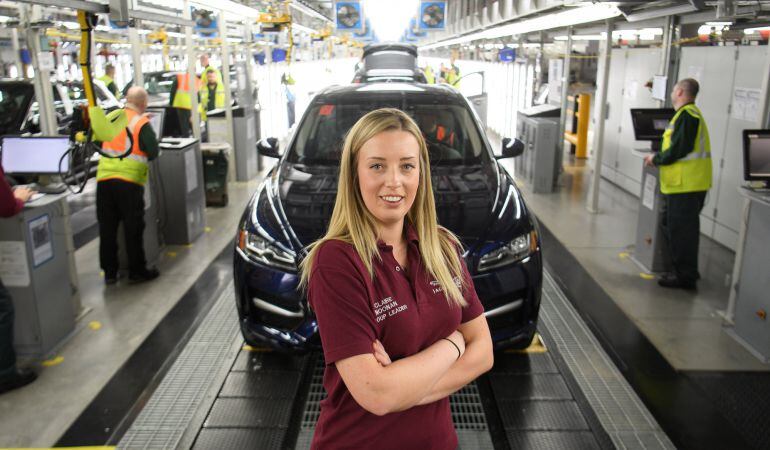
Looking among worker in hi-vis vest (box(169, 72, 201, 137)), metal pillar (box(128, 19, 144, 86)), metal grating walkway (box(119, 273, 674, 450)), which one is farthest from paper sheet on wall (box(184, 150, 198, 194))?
metal grating walkway (box(119, 273, 674, 450))

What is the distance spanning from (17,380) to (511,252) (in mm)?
3082

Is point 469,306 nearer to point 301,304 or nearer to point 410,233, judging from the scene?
point 410,233

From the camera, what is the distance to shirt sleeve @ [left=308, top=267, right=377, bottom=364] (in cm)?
139

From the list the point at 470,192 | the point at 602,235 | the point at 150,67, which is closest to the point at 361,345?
the point at 470,192

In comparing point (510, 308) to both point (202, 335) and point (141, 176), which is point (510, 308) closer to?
point (202, 335)

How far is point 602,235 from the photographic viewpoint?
7184mm

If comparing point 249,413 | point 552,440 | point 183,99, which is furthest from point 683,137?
point 183,99

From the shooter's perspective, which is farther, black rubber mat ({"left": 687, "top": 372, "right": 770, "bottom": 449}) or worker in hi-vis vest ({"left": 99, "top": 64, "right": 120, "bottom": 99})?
worker in hi-vis vest ({"left": 99, "top": 64, "right": 120, "bottom": 99})

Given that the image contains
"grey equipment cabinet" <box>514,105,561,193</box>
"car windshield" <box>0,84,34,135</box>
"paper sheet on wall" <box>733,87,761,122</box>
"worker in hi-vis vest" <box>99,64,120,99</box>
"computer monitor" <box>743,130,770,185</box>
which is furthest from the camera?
"worker in hi-vis vest" <box>99,64,120,99</box>

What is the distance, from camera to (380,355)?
1431 millimetres

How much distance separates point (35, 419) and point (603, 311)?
4.06 meters

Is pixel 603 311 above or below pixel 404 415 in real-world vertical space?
below

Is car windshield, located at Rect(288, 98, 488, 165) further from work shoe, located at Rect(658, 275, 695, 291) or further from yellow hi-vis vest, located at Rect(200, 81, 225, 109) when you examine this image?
yellow hi-vis vest, located at Rect(200, 81, 225, 109)

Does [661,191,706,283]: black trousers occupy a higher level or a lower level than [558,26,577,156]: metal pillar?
lower
